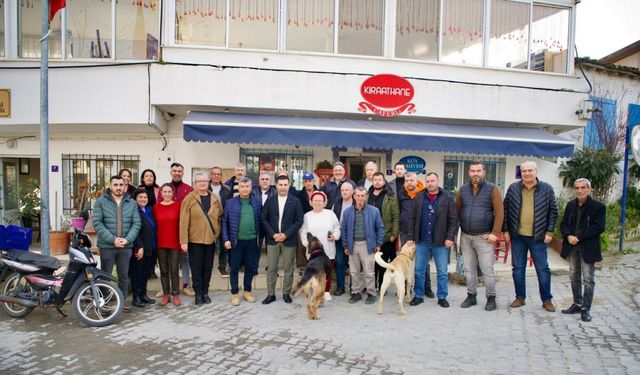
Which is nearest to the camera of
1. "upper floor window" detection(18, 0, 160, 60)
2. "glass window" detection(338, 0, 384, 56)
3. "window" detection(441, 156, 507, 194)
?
"upper floor window" detection(18, 0, 160, 60)

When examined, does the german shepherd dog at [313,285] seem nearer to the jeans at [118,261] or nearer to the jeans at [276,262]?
the jeans at [276,262]

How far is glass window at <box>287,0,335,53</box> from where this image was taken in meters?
8.98

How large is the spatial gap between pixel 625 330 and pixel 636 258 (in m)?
5.10

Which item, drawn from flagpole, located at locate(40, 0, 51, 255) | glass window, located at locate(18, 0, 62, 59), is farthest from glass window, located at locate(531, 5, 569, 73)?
glass window, located at locate(18, 0, 62, 59)

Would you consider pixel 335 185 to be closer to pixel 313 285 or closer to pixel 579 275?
pixel 313 285

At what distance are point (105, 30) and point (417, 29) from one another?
674 cm

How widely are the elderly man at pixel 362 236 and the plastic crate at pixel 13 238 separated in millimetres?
4291

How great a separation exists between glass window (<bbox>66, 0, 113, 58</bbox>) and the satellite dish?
1070 cm

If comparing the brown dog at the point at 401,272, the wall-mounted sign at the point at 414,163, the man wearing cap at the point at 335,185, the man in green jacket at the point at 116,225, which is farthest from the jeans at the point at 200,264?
the wall-mounted sign at the point at 414,163

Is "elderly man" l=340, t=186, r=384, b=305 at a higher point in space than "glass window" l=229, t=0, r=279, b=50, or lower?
lower

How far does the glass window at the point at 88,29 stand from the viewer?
8594mm

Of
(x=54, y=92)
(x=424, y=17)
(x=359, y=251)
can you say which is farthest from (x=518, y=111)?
(x=54, y=92)

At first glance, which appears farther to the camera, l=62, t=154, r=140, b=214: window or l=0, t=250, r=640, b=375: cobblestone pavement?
l=62, t=154, r=140, b=214: window

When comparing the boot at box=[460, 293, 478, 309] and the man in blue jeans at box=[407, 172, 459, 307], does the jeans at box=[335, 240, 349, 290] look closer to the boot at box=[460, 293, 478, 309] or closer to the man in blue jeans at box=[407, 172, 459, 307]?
the man in blue jeans at box=[407, 172, 459, 307]
